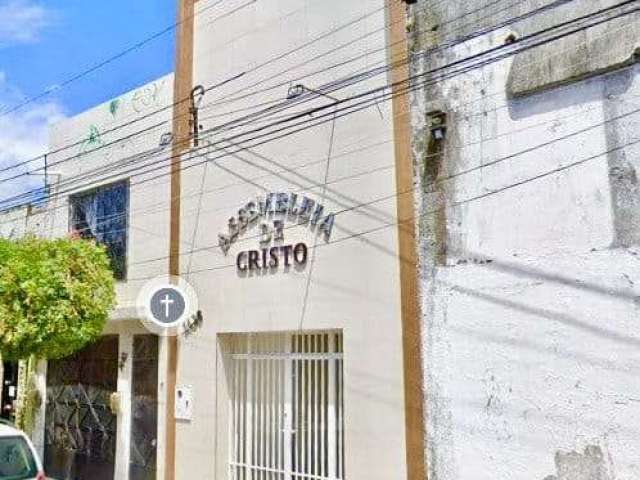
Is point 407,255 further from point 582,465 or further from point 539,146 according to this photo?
point 582,465

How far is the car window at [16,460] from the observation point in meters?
7.36

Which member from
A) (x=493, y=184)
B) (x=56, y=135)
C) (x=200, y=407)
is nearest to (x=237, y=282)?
(x=200, y=407)

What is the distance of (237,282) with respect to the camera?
966 centimetres

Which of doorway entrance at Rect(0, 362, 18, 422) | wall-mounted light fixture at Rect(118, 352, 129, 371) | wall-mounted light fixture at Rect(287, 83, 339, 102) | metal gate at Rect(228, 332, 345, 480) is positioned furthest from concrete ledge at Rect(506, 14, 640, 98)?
doorway entrance at Rect(0, 362, 18, 422)

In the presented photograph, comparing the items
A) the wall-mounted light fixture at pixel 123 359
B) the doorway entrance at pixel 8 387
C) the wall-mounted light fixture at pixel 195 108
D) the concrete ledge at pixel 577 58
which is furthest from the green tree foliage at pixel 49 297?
the concrete ledge at pixel 577 58

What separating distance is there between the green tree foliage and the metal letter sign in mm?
1902

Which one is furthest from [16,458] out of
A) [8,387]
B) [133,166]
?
[8,387]

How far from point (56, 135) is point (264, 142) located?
617 cm

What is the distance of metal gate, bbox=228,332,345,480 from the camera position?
859 cm

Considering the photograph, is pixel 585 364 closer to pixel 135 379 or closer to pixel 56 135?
pixel 135 379

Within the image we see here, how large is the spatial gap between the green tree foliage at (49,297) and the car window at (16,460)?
6.83ft

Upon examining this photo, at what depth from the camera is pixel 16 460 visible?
24.7ft

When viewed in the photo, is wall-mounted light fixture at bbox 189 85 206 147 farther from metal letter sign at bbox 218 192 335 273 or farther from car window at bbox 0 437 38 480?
car window at bbox 0 437 38 480

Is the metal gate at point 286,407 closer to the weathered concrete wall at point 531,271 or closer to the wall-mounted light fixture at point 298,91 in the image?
the weathered concrete wall at point 531,271
